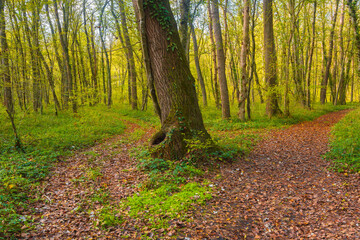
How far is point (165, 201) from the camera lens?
4.07 metres

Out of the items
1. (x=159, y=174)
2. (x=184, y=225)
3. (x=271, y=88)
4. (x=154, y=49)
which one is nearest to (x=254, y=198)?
(x=184, y=225)

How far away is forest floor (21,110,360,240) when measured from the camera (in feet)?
11.0

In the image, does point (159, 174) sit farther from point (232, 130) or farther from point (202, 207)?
point (232, 130)

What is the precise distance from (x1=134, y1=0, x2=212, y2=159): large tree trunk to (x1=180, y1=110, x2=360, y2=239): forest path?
140 centimetres

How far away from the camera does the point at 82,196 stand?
455cm

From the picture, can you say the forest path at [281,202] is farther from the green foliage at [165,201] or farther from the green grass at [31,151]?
the green grass at [31,151]

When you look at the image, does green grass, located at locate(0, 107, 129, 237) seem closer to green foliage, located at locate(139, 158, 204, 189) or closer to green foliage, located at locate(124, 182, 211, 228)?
green foliage, located at locate(124, 182, 211, 228)

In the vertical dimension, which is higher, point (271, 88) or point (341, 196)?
point (271, 88)

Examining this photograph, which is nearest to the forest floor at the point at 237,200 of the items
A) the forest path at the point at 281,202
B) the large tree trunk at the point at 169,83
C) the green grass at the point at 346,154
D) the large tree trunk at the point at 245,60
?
the forest path at the point at 281,202

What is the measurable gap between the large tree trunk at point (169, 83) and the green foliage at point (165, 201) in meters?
1.36

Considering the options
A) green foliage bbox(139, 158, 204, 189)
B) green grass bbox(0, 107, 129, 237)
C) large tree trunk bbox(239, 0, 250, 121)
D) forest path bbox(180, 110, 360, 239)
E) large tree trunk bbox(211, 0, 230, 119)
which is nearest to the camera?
forest path bbox(180, 110, 360, 239)

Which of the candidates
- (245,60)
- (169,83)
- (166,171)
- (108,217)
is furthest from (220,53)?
(108,217)

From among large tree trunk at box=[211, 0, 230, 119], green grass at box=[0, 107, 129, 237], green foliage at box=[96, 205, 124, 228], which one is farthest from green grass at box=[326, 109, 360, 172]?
green grass at box=[0, 107, 129, 237]

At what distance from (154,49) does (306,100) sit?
626 inches
